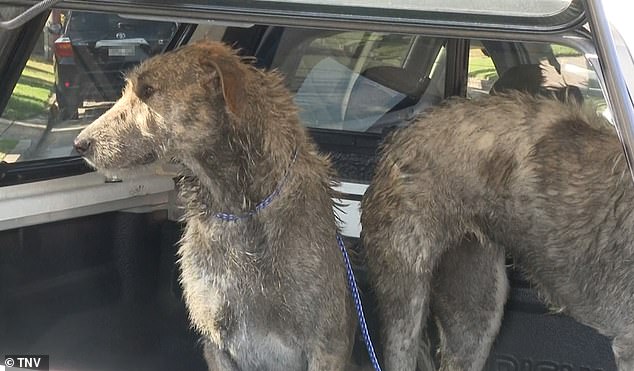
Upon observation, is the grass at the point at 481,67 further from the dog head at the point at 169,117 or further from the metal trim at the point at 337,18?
the metal trim at the point at 337,18

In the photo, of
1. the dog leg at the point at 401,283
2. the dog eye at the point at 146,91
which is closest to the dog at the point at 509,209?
the dog leg at the point at 401,283

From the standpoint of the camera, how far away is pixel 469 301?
3646 millimetres

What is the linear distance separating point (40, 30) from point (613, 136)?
1984 millimetres

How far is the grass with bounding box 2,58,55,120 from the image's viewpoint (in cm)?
315

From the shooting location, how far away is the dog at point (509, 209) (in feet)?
9.78

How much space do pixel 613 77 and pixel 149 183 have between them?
2.63m

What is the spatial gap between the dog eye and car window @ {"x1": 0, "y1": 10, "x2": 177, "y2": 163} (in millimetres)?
445

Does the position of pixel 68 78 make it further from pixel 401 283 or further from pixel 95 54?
pixel 401 283

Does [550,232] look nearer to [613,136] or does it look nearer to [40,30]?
[613,136]

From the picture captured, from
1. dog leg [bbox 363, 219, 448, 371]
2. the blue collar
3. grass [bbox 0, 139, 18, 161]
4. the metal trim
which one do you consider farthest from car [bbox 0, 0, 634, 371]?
the metal trim

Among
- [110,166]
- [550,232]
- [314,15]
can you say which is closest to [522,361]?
[550,232]

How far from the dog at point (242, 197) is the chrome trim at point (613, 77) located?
1.33m

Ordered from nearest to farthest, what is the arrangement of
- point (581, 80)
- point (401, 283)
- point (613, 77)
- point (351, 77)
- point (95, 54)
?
point (613, 77)
point (401, 283)
point (581, 80)
point (95, 54)
point (351, 77)

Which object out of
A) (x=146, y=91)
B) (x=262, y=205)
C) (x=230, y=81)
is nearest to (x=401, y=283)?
(x=262, y=205)
